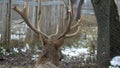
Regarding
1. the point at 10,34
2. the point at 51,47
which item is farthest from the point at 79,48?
the point at 51,47

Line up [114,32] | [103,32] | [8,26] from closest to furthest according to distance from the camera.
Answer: [103,32] → [114,32] → [8,26]

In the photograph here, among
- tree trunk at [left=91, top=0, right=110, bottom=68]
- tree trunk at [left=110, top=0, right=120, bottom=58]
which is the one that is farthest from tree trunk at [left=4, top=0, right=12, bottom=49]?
tree trunk at [left=91, top=0, right=110, bottom=68]

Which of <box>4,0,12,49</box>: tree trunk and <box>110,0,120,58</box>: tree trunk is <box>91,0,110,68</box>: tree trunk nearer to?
<box>110,0,120,58</box>: tree trunk

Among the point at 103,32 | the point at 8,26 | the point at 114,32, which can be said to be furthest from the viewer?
the point at 8,26

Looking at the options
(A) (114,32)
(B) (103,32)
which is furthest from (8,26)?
(B) (103,32)

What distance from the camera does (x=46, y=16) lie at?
53.6 feet

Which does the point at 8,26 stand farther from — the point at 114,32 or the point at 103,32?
the point at 103,32

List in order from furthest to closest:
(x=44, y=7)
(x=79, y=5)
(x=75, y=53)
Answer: (x=79, y=5)
(x=44, y=7)
(x=75, y=53)

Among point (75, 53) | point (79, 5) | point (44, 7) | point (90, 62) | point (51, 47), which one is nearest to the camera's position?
point (51, 47)

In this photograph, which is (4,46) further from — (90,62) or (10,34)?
(90,62)

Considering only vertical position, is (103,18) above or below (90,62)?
above

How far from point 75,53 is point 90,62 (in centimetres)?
214

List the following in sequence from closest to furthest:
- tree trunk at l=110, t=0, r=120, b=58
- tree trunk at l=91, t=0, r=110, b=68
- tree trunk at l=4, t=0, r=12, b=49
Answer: tree trunk at l=91, t=0, r=110, b=68
tree trunk at l=110, t=0, r=120, b=58
tree trunk at l=4, t=0, r=12, b=49

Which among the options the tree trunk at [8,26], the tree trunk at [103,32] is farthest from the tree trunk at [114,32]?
the tree trunk at [8,26]
